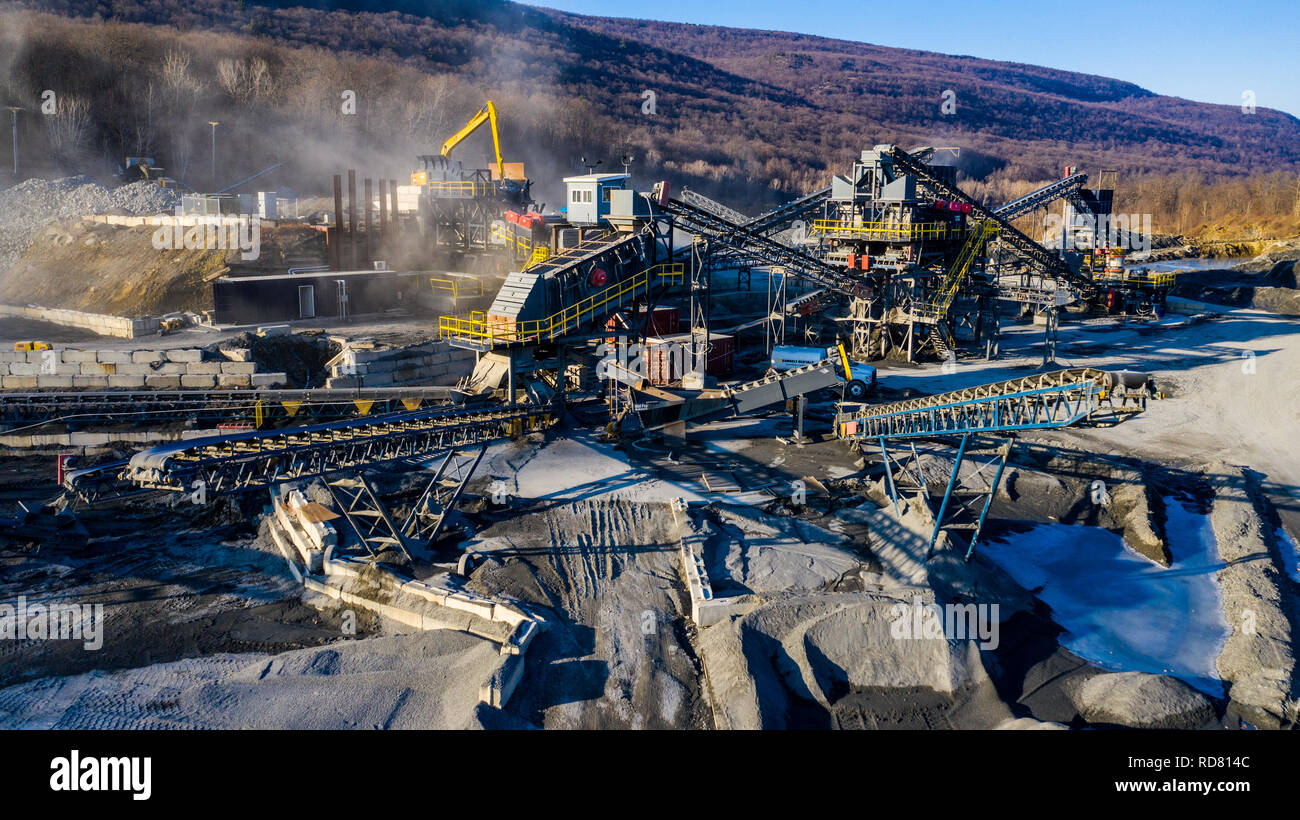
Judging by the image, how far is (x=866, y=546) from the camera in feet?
62.2

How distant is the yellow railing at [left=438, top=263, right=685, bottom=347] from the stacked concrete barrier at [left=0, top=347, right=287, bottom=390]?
735cm

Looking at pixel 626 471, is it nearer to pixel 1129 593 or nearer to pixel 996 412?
pixel 996 412

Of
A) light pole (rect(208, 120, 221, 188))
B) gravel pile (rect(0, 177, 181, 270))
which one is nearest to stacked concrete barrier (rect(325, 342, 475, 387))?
gravel pile (rect(0, 177, 181, 270))

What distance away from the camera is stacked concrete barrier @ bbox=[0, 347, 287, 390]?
27.4 meters

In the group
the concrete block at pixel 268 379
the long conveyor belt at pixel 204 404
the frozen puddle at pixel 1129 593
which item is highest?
the concrete block at pixel 268 379

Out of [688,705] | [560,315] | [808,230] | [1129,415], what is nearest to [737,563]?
[688,705]

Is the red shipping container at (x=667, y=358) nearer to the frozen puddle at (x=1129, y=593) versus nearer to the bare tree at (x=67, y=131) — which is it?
the frozen puddle at (x=1129, y=593)

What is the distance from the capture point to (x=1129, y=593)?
58.6ft

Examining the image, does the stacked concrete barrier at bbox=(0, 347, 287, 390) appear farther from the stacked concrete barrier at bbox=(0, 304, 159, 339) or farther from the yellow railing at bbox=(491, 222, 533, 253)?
the yellow railing at bbox=(491, 222, 533, 253)

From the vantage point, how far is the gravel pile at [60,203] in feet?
157

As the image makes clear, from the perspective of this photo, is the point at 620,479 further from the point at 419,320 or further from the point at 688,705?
the point at 419,320

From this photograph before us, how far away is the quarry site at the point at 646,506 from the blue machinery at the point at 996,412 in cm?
9

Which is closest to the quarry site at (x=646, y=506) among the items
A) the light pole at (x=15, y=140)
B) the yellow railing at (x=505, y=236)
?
the yellow railing at (x=505, y=236)

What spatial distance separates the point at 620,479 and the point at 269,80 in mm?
73638
